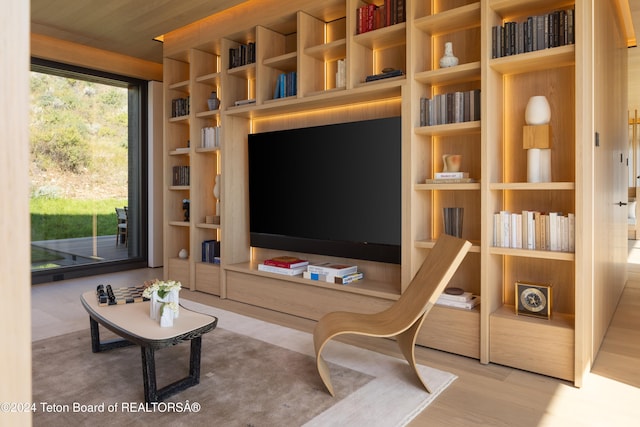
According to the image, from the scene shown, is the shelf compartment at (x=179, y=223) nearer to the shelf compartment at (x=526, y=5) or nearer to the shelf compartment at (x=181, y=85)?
the shelf compartment at (x=181, y=85)

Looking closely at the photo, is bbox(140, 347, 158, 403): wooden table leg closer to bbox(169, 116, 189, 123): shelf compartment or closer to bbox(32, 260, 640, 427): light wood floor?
bbox(32, 260, 640, 427): light wood floor

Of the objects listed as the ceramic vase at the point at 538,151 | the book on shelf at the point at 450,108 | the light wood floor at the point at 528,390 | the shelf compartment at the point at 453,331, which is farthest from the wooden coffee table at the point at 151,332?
the ceramic vase at the point at 538,151

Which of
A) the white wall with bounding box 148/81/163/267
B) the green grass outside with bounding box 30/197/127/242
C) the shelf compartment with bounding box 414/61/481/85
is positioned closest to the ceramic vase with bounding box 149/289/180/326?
the shelf compartment with bounding box 414/61/481/85

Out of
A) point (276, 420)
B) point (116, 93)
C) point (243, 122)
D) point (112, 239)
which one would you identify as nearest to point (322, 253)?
point (243, 122)

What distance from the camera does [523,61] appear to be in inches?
111

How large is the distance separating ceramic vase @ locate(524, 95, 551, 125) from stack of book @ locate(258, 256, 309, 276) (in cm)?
229

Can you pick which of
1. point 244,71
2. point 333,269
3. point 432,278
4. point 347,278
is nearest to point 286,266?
point 333,269

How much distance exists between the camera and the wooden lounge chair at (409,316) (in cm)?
239

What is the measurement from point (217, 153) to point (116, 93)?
6.89 feet

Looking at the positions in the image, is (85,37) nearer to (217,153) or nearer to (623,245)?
(217,153)

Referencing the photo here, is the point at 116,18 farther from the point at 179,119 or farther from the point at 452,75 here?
the point at 452,75

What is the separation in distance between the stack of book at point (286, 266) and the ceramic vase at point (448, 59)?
211 centimetres

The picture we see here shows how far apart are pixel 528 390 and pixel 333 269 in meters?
1.77

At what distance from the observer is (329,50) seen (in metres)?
3.88
